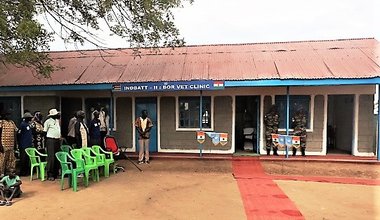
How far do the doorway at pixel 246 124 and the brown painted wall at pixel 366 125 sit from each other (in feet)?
10.6

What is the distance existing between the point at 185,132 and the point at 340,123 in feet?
18.2

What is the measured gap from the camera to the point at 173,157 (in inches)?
414

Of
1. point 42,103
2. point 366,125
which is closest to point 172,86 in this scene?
point 42,103

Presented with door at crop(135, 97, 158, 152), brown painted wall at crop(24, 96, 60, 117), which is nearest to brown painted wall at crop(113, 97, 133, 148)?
door at crop(135, 97, 158, 152)

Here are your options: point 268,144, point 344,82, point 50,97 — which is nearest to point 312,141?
point 268,144

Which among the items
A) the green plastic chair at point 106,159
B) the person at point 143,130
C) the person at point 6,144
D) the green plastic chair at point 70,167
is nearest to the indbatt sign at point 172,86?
the person at point 143,130

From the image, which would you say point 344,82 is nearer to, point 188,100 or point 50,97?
point 188,100

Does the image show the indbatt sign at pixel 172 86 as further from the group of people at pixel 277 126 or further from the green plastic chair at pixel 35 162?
the green plastic chair at pixel 35 162

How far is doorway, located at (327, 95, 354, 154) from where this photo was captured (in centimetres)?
1107

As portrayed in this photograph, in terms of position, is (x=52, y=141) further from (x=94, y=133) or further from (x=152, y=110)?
(x=152, y=110)

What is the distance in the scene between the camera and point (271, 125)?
10547 millimetres

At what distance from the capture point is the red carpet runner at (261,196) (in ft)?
17.0

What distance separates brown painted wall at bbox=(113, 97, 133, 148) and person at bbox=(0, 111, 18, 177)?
462cm

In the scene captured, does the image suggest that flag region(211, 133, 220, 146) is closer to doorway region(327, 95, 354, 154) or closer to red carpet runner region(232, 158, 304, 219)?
red carpet runner region(232, 158, 304, 219)
